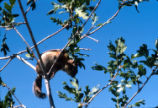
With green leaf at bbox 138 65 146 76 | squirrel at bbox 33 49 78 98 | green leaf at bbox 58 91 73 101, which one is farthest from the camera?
squirrel at bbox 33 49 78 98

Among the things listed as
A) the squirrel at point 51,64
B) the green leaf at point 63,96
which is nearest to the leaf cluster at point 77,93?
the green leaf at point 63,96

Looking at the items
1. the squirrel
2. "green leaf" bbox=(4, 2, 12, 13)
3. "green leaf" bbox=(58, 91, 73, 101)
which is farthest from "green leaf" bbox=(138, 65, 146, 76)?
the squirrel

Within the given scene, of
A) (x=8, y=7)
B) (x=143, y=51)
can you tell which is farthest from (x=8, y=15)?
(x=143, y=51)

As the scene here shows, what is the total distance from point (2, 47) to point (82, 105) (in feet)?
3.81

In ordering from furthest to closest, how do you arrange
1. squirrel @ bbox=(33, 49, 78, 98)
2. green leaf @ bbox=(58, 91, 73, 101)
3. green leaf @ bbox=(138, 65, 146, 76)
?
1. squirrel @ bbox=(33, 49, 78, 98)
2. green leaf @ bbox=(58, 91, 73, 101)
3. green leaf @ bbox=(138, 65, 146, 76)

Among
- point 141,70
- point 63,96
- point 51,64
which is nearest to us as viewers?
point 141,70

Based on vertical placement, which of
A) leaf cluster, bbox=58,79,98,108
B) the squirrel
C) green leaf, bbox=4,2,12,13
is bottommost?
leaf cluster, bbox=58,79,98,108

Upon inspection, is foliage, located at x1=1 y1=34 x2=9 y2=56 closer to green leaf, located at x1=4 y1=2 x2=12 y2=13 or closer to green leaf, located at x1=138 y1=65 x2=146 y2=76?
green leaf, located at x1=4 y1=2 x2=12 y2=13

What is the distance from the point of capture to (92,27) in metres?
3.01

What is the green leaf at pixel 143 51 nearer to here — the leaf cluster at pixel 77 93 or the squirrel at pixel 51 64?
the leaf cluster at pixel 77 93

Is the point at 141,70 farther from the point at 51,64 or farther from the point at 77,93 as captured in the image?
the point at 51,64

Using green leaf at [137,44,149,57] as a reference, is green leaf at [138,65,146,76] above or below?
below

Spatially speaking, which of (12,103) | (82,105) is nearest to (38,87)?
(12,103)

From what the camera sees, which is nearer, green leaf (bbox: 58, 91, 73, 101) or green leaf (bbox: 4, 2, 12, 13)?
green leaf (bbox: 4, 2, 12, 13)
